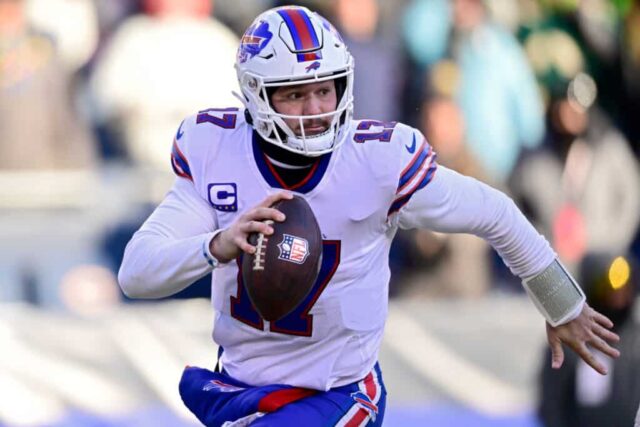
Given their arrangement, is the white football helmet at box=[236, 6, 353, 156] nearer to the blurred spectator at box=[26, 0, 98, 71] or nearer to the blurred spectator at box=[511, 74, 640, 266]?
the blurred spectator at box=[26, 0, 98, 71]

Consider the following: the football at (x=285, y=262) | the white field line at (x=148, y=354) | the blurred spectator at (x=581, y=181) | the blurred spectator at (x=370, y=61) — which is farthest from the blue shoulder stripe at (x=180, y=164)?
the blurred spectator at (x=581, y=181)

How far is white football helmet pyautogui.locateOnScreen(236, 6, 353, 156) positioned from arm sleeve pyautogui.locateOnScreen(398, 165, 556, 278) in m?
0.25

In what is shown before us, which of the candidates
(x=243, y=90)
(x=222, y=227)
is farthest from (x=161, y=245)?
(x=243, y=90)

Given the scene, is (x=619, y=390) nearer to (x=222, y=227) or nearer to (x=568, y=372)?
(x=568, y=372)

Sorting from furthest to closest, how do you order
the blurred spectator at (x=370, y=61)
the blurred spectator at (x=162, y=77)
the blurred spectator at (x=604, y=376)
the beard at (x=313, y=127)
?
the blurred spectator at (x=370, y=61) < the blurred spectator at (x=162, y=77) < the blurred spectator at (x=604, y=376) < the beard at (x=313, y=127)

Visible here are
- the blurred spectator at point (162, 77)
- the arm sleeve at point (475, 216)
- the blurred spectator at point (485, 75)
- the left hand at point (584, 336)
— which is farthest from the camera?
the blurred spectator at point (485, 75)

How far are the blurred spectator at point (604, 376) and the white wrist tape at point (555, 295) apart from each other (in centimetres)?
192

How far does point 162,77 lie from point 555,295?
3787 millimetres

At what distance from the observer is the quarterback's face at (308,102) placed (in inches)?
133

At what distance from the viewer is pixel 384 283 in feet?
11.9

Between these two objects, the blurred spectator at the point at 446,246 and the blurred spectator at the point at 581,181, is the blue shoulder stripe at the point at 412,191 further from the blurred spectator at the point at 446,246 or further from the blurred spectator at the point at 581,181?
the blurred spectator at the point at 581,181

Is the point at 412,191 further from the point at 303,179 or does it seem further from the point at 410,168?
the point at 303,179

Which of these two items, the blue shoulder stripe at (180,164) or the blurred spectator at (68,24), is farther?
the blurred spectator at (68,24)

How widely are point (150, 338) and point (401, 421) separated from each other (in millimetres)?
1306
